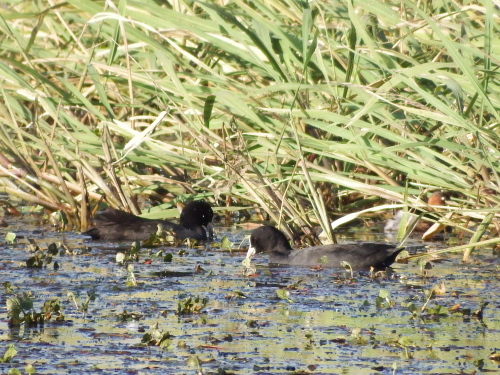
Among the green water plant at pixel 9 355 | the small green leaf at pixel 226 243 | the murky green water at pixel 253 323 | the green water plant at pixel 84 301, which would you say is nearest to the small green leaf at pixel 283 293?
the murky green water at pixel 253 323

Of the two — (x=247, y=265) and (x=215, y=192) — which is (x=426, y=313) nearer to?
(x=247, y=265)

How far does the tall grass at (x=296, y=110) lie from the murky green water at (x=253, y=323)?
2.29 ft

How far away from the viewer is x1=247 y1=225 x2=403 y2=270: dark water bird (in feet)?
24.2

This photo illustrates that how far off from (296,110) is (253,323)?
2.74 m

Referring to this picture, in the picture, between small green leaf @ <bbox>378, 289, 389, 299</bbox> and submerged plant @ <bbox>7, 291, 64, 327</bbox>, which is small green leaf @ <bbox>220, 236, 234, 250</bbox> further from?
submerged plant @ <bbox>7, 291, 64, 327</bbox>

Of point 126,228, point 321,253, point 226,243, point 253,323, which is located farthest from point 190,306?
point 126,228

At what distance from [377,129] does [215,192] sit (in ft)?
4.73

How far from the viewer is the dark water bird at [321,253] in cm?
738

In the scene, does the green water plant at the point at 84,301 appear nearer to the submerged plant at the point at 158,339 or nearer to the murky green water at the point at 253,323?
the murky green water at the point at 253,323

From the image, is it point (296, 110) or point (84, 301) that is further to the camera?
point (296, 110)

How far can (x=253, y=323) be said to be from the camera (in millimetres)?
5613

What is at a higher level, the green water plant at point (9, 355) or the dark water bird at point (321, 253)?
the dark water bird at point (321, 253)

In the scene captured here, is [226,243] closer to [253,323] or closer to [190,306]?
[190,306]

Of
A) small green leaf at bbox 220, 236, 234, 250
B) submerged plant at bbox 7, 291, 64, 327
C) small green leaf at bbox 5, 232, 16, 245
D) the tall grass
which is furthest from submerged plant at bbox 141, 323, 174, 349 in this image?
small green leaf at bbox 5, 232, 16, 245
